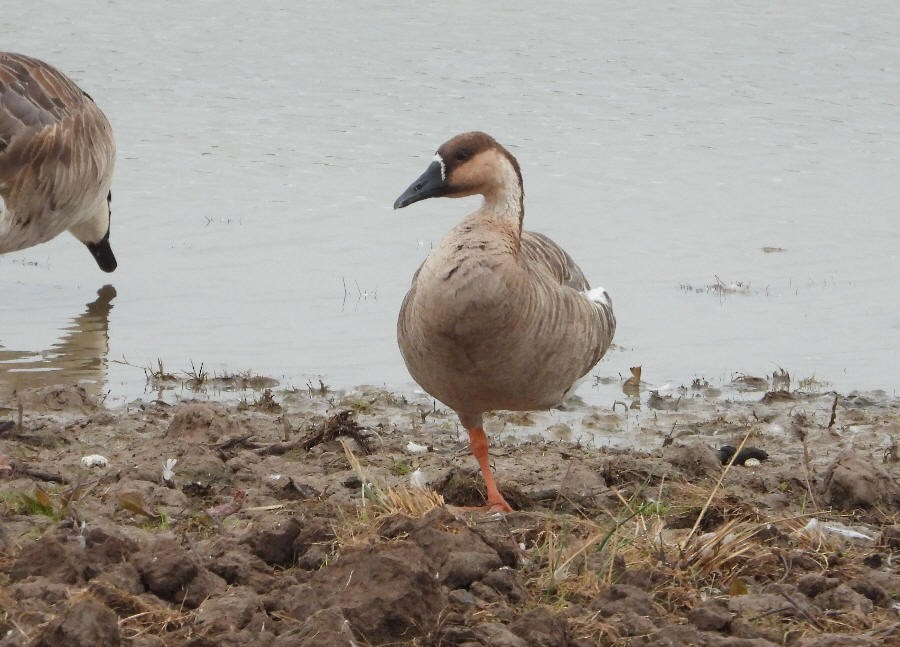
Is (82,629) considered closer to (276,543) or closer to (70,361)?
(276,543)

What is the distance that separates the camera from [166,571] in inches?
150

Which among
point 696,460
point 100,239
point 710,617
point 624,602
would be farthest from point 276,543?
point 100,239

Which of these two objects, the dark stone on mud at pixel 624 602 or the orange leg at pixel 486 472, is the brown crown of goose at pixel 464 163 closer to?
the orange leg at pixel 486 472

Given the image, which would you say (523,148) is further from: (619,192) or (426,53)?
(426,53)

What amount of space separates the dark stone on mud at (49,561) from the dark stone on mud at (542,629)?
1288mm

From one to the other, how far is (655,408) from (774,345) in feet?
6.05

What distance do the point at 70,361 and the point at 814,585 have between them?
5789 millimetres

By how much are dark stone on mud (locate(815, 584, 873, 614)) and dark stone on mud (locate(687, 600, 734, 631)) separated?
1.24ft

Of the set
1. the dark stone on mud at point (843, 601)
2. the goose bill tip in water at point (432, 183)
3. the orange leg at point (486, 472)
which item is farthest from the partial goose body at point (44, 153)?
the dark stone on mud at point (843, 601)

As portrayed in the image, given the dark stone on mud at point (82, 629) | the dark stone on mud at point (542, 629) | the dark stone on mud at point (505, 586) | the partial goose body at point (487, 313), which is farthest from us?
the partial goose body at point (487, 313)

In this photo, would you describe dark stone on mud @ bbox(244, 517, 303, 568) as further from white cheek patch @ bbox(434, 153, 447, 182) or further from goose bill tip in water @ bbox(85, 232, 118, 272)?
goose bill tip in water @ bbox(85, 232, 118, 272)

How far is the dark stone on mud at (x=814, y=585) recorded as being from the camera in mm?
4145

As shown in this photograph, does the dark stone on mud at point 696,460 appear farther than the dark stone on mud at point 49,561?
Yes

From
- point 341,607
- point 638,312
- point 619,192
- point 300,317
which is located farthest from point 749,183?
point 341,607
